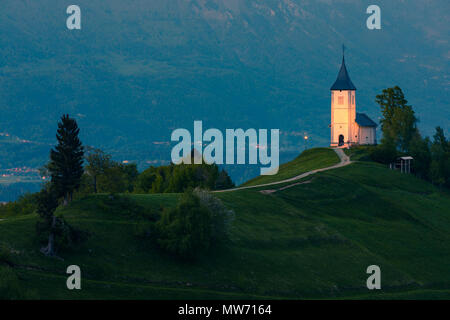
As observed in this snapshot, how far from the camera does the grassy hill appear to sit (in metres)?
62.0

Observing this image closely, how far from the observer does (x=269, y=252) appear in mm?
78312

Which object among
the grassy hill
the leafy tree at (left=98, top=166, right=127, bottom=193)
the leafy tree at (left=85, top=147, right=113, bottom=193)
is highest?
the leafy tree at (left=85, top=147, right=113, bottom=193)

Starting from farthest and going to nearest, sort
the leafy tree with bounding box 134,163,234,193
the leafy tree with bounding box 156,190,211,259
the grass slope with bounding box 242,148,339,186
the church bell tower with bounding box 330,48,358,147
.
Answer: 1. the church bell tower with bounding box 330,48,358,147
2. the grass slope with bounding box 242,148,339,186
3. the leafy tree with bounding box 134,163,234,193
4. the leafy tree with bounding box 156,190,211,259

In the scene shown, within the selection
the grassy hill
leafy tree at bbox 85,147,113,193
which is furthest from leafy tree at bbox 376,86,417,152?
leafy tree at bbox 85,147,113,193

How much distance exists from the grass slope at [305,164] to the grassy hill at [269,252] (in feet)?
30.5

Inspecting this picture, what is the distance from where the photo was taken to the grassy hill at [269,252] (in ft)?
203

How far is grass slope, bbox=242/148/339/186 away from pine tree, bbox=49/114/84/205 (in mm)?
46652

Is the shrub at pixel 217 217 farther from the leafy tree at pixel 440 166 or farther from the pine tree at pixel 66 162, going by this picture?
the leafy tree at pixel 440 166

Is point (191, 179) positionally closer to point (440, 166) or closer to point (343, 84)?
point (440, 166)

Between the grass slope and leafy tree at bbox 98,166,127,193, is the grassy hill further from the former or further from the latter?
leafy tree at bbox 98,166,127,193

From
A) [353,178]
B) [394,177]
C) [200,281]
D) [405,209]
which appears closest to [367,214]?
[405,209]

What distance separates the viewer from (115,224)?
7206cm
